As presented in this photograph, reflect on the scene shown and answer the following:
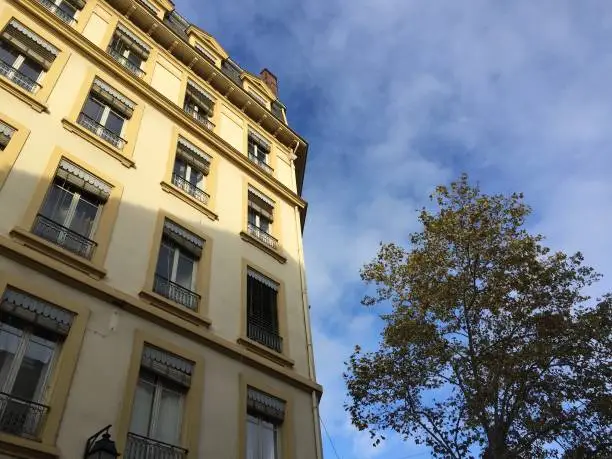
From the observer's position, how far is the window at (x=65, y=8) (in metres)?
14.6

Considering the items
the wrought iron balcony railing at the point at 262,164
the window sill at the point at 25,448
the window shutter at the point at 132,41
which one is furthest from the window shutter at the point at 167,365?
the window shutter at the point at 132,41

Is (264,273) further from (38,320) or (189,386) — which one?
(38,320)

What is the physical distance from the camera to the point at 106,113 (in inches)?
529

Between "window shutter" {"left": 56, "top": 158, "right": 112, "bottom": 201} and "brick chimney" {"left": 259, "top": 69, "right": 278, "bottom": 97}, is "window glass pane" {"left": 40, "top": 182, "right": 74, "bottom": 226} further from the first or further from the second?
"brick chimney" {"left": 259, "top": 69, "right": 278, "bottom": 97}

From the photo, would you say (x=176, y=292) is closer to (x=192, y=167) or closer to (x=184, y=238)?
(x=184, y=238)

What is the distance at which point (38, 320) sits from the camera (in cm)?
824

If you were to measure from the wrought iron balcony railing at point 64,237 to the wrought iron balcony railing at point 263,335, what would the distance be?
12.4 feet

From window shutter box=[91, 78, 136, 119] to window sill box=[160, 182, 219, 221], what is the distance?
2.73 m

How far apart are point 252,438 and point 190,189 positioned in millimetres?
6454

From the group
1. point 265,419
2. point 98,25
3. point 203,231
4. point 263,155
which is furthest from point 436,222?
point 98,25

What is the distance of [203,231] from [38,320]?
492 cm

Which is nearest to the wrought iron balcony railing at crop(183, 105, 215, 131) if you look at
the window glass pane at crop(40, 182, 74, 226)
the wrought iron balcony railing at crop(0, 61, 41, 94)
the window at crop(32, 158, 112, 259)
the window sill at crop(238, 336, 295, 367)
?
the wrought iron balcony railing at crop(0, 61, 41, 94)

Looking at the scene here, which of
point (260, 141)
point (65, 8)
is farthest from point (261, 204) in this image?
point (65, 8)

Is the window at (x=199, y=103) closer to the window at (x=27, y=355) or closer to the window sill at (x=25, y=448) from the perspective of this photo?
the window at (x=27, y=355)
